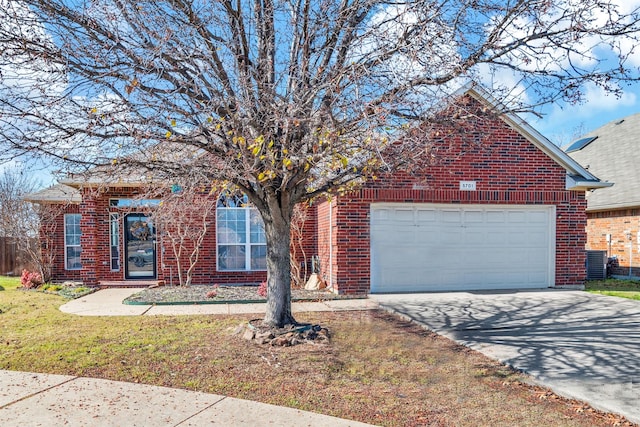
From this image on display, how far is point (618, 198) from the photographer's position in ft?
47.7

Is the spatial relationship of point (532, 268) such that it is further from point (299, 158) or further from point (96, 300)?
point (96, 300)

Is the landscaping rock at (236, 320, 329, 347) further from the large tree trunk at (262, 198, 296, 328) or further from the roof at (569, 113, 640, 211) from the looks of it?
the roof at (569, 113, 640, 211)

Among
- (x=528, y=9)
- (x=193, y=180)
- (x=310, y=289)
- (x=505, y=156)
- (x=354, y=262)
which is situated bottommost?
(x=310, y=289)

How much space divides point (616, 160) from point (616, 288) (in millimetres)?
6155

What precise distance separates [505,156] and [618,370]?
717 cm

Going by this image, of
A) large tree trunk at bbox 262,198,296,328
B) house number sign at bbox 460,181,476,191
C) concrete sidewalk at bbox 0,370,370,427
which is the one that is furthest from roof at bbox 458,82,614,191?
concrete sidewalk at bbox 0,370,370,427

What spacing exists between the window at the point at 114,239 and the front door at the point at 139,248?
0.82 feet

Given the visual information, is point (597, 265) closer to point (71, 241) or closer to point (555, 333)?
point (555, 333)

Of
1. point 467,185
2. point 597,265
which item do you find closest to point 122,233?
point 467,185

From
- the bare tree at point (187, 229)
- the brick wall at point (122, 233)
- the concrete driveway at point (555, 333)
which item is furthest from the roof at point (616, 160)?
the bare tree at point (187, 229)

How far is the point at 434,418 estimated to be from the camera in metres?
4.10

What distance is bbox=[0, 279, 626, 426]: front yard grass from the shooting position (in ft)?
14.1

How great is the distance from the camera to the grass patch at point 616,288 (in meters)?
11.0

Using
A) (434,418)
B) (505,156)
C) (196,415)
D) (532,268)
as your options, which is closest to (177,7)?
(196,415)
